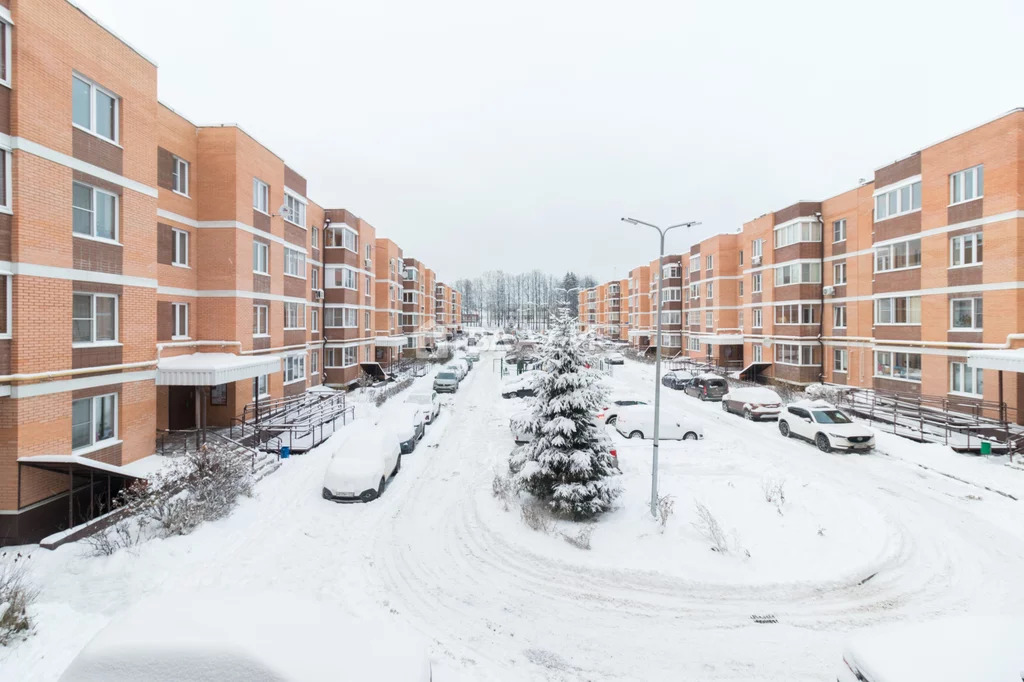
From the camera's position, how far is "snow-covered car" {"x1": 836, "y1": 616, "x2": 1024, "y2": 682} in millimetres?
4336

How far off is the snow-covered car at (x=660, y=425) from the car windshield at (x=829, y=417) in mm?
4206

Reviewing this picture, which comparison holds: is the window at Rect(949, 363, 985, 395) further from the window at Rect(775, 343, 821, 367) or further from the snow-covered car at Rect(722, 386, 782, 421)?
the window at Rect(775, 343, 821, 367)

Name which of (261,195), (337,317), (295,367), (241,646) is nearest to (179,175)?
(261,195)

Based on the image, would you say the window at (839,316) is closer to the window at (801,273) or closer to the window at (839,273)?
the window at (839,273)

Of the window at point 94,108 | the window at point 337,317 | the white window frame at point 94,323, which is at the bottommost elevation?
the white window frame at point 94,323

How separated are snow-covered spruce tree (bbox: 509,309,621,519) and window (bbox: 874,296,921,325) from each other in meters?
19.2

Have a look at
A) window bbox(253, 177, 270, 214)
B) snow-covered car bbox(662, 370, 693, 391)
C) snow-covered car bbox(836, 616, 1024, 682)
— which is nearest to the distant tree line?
snow-covered car bbox(662, 370, 693, 391)

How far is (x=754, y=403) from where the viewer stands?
2352 centimetres

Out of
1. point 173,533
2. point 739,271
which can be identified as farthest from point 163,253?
point 739,271

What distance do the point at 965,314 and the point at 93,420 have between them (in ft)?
97.6

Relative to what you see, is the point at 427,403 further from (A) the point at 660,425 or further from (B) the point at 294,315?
(A) the point at 660,425

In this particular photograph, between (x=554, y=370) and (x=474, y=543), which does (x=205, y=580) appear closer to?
(x=474, y=543)

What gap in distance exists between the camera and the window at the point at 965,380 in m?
19.2

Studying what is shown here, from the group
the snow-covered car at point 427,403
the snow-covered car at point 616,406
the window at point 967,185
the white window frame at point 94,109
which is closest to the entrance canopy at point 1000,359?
the window at point 967,185
